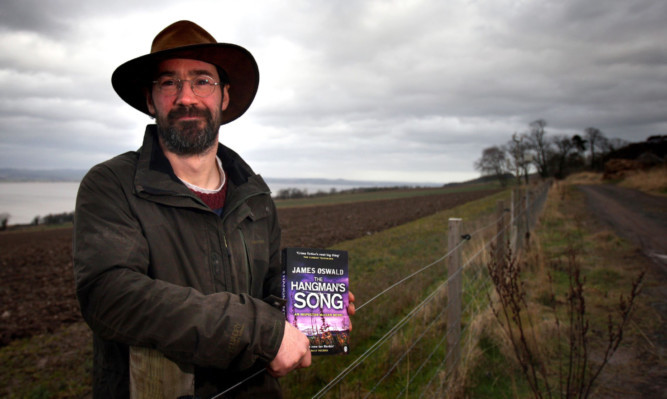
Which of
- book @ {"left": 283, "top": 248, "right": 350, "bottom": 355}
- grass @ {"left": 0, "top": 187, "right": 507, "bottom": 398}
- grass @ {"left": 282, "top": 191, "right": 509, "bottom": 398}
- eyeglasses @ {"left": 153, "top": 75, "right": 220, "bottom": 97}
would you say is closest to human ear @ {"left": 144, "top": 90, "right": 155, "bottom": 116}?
eyeglasses @ {"left": 153, "top": 75, "right": 220, "bottom": 97}

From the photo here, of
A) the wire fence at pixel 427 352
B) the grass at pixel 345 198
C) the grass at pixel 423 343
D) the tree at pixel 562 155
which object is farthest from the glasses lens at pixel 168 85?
the tree at pixel 562 155

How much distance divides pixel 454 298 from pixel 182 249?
2631 millimetres

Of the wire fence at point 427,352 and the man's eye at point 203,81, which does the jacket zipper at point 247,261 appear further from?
the wire fence at point 427,352

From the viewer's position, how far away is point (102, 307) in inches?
52.2

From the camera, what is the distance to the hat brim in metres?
1.99

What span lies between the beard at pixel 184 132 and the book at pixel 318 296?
77 centimetres

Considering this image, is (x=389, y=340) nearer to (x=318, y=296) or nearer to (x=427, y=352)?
(x=427, y=352)

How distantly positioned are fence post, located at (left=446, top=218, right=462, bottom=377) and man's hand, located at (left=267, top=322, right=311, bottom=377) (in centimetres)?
228

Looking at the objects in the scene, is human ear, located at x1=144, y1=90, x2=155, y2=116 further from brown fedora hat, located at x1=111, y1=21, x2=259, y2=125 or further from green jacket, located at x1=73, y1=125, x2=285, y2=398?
green jacket, located at x1=73, y1=125, x2=285, y2=398

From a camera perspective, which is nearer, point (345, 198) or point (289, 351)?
point (289, 351)

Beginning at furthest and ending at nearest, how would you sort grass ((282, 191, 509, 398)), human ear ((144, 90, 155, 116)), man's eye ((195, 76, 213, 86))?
grass ((282, 191, 509, 398)) → human ear ((144, 90, 155, 116)) → man's eye ((195, 76, 213, 86))

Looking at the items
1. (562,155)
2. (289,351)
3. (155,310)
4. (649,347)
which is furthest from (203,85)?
(562,155)

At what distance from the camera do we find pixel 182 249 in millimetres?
1655

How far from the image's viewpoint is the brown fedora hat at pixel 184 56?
1.98 metres
